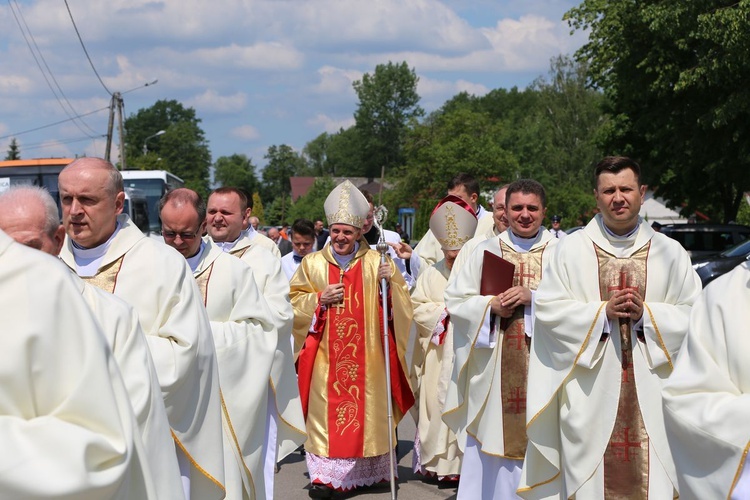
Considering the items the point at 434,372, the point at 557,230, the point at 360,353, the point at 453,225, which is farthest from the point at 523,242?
the point at 557,230

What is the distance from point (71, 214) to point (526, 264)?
121 inches

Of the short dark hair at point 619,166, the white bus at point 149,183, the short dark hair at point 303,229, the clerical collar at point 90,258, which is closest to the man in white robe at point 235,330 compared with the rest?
the clerical collar at point 90,258

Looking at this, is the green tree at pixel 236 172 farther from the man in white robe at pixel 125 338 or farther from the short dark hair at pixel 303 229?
the man in white robe at pixel 125 338

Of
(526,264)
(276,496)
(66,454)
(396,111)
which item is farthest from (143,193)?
(396,111)

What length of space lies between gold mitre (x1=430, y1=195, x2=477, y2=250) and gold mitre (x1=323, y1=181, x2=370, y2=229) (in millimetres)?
592

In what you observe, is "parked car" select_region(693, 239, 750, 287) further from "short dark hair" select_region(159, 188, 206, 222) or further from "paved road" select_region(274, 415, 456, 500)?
"short dark hair" select_region(159, 188, 206, 222)

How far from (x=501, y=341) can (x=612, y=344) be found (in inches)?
44.7

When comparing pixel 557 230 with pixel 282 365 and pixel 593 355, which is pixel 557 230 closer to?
pixel 282 365

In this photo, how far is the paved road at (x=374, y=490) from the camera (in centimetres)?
762

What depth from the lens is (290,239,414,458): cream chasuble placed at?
307 inches

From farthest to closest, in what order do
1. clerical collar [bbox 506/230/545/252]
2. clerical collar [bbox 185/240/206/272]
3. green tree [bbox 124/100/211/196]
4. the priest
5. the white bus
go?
green tree [bbox 124/100/211/196] < the white bus < the priest < clerical collar [bbox 506/230/545/252] < clerical collar [bbox 185/240/206/272]

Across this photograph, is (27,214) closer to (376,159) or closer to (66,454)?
(66,454)

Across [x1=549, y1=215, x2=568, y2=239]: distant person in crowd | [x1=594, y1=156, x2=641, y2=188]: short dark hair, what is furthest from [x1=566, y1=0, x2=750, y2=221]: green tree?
[x1=594, y1=156, x2=641, y2=188]: short dark hair

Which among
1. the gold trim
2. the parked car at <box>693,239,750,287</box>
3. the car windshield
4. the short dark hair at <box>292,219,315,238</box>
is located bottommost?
the parked car at <box>693,239,750,287</box>
